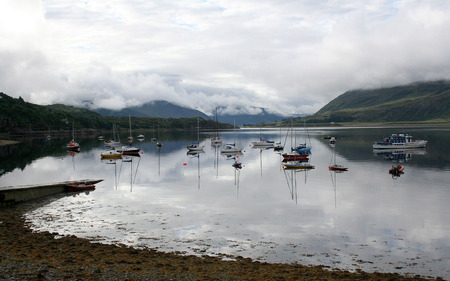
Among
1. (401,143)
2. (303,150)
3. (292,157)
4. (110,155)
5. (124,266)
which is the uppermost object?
(401,143)

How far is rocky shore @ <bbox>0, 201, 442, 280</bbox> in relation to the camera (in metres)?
18.6

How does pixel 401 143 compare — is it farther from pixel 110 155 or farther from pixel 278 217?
pixel 278 217

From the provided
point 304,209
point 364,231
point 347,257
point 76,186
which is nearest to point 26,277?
point 347,257

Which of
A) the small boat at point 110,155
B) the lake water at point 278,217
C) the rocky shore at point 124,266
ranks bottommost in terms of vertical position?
the lake water at point 278,217

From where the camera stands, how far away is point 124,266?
798 inches

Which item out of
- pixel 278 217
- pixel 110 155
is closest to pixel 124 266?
pixel 278 217

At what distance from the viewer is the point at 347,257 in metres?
23.7

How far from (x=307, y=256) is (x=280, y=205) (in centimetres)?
1602

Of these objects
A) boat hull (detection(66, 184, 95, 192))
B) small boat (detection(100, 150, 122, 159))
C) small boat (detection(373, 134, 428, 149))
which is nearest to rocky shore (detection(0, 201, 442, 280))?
boat hull (detection(66, 184, 95, 192))

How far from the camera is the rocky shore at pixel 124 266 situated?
18594 mm

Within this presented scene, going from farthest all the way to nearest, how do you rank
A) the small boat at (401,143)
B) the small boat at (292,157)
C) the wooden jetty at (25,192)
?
1. the small boat at (401,143)
2. the small boat at (292,157)
3. the wooden jetty at (25,192)

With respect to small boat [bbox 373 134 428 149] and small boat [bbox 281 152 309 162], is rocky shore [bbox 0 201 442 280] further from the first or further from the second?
small boat [bbox 373 134 428 149]

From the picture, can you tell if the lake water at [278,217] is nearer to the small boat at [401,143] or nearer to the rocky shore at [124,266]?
the rocky shore at [124,266]

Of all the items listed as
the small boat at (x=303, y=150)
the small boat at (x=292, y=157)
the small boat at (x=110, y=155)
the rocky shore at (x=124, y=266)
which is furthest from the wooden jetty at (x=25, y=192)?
the small boat at (x=303, y=150)
